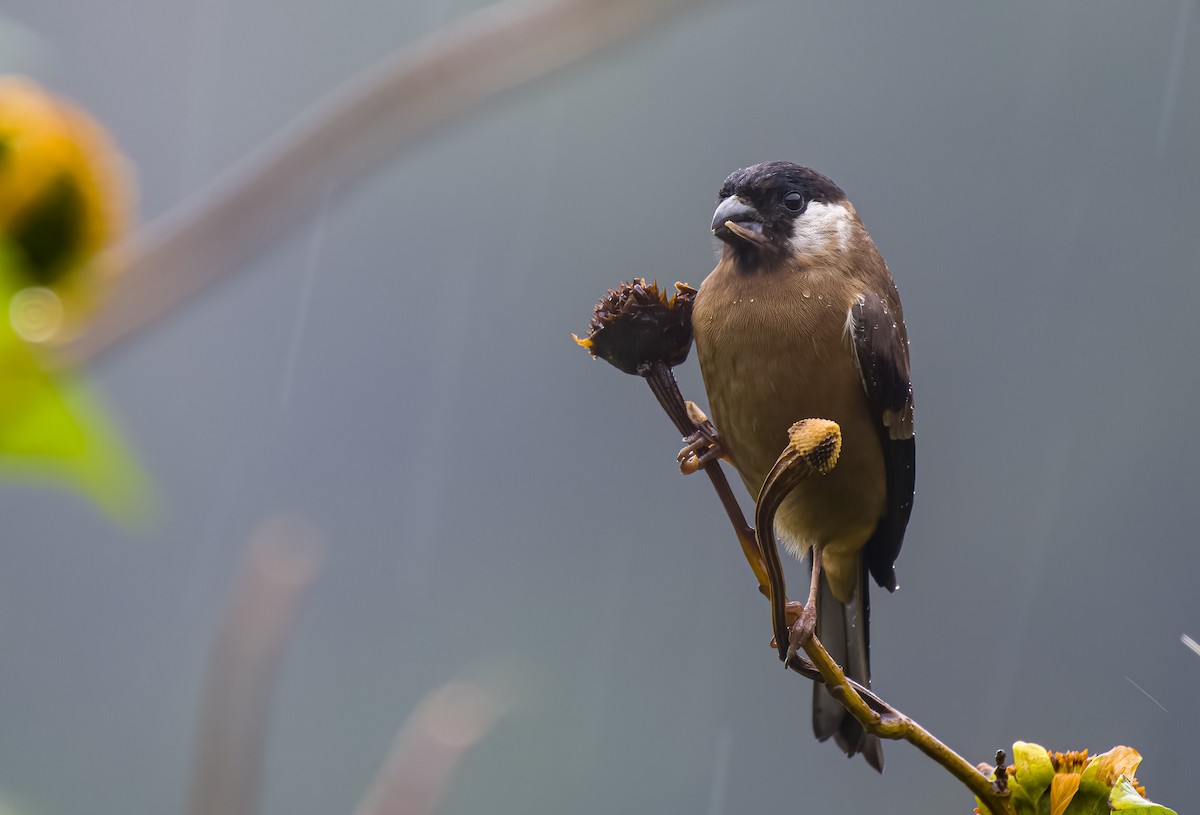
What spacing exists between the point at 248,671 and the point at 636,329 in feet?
0.58

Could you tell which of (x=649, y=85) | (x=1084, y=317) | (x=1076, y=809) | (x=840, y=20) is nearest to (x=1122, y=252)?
(x=1084, y=317)

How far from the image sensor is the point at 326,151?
28 cm

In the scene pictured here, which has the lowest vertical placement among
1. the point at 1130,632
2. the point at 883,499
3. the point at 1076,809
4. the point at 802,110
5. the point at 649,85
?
the point at 1130,632

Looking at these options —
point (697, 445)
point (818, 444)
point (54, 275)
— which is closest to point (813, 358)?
point (697, 445)

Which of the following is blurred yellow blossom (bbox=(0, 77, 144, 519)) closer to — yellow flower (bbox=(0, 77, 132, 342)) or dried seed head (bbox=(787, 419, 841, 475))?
yellow flower (bbox=(0, 77, 132, 342))

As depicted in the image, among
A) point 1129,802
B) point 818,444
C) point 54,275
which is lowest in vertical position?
point 1129,802

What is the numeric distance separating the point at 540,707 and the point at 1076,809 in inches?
117

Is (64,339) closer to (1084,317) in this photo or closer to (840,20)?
(1084,317)

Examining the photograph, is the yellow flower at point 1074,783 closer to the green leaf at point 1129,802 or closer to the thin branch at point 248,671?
the green leaf at point 1129,802

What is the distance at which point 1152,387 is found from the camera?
6.71 feet

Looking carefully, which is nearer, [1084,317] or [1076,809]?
[1076,809]

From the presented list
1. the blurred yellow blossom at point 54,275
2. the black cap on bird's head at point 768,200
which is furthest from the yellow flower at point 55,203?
the black cap on bird's head at point 768,200

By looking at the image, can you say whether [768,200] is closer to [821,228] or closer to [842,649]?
[821,228]

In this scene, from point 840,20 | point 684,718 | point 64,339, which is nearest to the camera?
point 64,339
